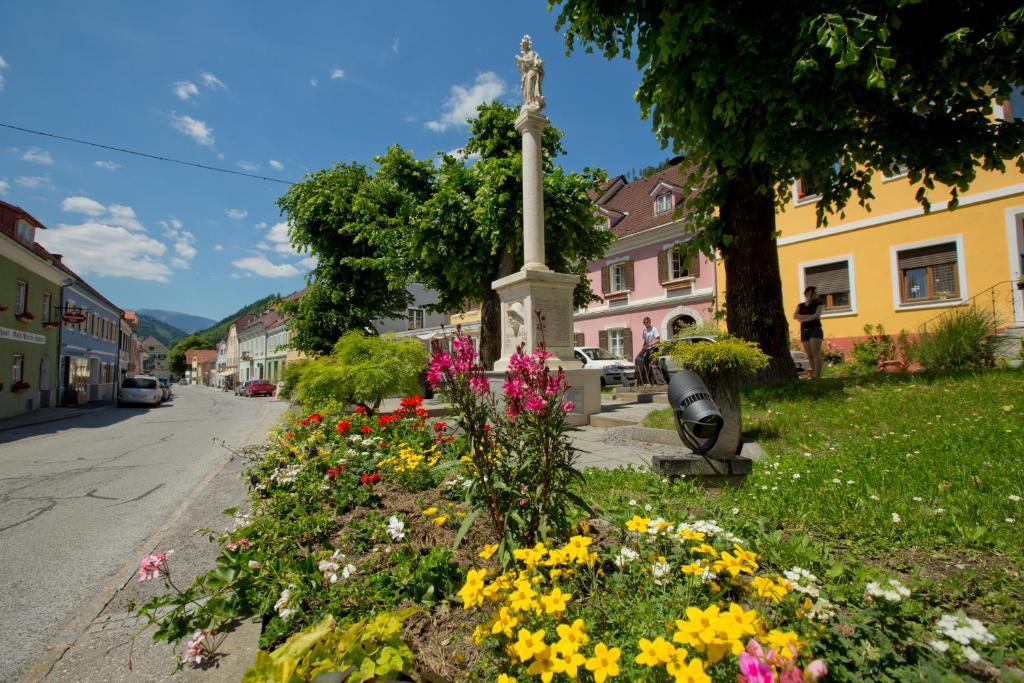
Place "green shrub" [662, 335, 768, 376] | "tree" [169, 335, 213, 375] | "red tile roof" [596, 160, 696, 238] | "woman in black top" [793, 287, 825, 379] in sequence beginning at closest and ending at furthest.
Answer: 1. "green shrub" [662, 335, 768, 376]
2. "woman in black top" [793, 287, 825, 379]
3. "red tile roof" [596, 160, 696, 238]
4. "tree" [169, 335, 213, 375]

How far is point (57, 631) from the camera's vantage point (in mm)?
2609

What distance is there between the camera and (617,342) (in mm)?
24828

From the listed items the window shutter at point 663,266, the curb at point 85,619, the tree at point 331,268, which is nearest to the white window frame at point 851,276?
the window shutter at point 663,266

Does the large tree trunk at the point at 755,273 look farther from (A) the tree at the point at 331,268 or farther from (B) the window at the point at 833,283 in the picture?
(A) the tree at the point at 331,268

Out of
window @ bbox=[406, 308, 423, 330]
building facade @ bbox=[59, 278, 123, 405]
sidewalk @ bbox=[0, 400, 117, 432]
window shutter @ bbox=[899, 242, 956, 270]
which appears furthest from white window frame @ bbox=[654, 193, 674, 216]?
building facade @ bbox=[59, 278, 123, 405]

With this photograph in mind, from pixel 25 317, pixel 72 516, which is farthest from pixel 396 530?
pixel 25 317

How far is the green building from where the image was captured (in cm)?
1809

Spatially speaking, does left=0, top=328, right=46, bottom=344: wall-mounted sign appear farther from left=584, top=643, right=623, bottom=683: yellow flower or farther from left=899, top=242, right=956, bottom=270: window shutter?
left=899, top=242, right=956, bottom=270: window shutter

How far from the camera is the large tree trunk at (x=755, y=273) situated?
7.91 m

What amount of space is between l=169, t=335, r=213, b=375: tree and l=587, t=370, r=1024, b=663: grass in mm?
141767

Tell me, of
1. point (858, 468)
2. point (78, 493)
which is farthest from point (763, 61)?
point (78, 493)

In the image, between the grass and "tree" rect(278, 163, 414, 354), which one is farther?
"tree" rect(278, 163, 414, 354)

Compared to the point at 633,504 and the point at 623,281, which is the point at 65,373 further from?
the point at 633,504

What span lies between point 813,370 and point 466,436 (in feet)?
31.8
